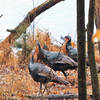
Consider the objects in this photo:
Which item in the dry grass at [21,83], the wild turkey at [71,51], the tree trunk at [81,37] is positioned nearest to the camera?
the tree trunk at [81,37]

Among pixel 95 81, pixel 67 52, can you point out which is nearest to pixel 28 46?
pixel 67 52

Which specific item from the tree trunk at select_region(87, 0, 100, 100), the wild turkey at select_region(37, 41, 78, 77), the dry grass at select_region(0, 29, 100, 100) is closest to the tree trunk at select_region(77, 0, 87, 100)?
the tree trunk at select_region(87, 0, 100, 100)

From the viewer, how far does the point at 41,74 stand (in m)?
3.05

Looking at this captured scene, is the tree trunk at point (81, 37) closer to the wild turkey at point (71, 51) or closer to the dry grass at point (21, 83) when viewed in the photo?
the dry grass at point (21, 83)

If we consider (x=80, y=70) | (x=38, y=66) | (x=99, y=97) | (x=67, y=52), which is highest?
(x=67, y=52)

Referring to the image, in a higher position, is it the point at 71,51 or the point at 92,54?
the point at 71,51

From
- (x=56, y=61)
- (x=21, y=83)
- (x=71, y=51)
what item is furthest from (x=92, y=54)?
(x=71, y=51)

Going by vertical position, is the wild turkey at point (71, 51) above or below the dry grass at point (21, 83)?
above

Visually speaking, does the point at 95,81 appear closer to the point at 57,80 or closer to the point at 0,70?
the point at 57,80

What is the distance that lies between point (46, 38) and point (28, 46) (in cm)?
41

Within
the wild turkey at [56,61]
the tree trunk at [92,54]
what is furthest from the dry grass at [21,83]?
the tree trunk at [92,54]

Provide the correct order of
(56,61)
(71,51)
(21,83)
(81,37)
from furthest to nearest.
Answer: (71,51)
(56,61)
(21,83)
(81,37)

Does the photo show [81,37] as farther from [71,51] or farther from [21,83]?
[71,51]

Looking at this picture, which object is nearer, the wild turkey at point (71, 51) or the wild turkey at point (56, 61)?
the wild turkey at point (56, 61)
